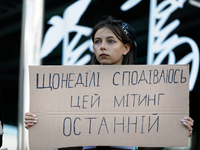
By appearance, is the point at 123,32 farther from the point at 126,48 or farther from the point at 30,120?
the point at 30,120

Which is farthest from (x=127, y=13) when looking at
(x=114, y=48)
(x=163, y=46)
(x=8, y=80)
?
(x=114, y=48)

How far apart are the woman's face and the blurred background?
213 centimetres

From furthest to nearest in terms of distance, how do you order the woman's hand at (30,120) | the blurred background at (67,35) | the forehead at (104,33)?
1. the blurred background at (67,35)
2. the forehead at (104,33)
3. the woman's hand at (30,120)

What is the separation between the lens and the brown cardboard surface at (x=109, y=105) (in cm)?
152

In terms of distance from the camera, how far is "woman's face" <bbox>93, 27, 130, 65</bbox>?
158cm

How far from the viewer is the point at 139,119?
5.01 feet

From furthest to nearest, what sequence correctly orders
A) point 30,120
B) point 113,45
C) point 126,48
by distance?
point 126,48 < point 113,45 < point 30,120

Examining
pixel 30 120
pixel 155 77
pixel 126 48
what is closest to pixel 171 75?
pixel 155 77

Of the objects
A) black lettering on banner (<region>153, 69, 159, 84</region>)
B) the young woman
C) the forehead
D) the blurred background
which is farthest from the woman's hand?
the blurred background

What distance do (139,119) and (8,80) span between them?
2.69 meters

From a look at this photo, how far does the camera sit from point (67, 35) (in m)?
3.72

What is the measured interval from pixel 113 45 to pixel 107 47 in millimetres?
50

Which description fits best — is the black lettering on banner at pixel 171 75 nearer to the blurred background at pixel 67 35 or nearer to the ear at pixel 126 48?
the ear at pixel 126 48

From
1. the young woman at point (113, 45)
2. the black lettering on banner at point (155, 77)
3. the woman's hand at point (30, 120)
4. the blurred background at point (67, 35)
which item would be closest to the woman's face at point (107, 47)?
the young woman at point (113, 45)
